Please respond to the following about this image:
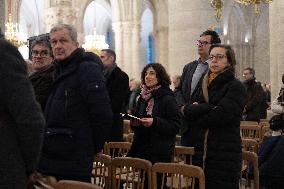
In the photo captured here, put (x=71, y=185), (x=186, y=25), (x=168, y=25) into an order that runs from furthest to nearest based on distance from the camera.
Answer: (x=168, y=25) → (x=186, y=25) → (x=71, y=185)

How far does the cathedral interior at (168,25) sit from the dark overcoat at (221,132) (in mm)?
1830

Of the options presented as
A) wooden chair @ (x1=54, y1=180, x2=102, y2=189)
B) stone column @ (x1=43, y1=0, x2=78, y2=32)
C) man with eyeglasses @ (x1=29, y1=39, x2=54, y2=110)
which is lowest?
wooden chair @ (x1=54, y1=180, x2=102, y2=189)

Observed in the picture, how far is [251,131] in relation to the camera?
26.5 ft

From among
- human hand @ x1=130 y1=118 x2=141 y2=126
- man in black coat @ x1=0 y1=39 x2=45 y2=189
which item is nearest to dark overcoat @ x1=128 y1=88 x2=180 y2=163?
human hand @ x1=130 y1=118 x2=141 y2=126

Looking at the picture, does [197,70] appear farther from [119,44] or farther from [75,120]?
[119,44]

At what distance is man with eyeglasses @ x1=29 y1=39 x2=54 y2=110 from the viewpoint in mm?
4121

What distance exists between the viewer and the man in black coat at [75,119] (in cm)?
382

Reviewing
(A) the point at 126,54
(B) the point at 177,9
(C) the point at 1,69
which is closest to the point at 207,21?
(B) the point at 177,9

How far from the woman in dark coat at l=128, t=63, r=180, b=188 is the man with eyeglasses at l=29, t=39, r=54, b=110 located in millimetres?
1021

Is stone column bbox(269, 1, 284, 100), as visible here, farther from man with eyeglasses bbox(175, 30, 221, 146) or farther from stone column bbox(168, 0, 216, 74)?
man with eyeglasses bbox(175, 30, 221, 146)

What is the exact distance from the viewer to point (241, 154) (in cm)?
445

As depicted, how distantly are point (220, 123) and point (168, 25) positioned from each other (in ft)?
65.2

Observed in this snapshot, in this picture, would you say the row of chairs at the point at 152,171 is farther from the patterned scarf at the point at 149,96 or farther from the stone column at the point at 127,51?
the stone column at the point at 127,51

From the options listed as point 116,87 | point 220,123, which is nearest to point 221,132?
point 220,123
